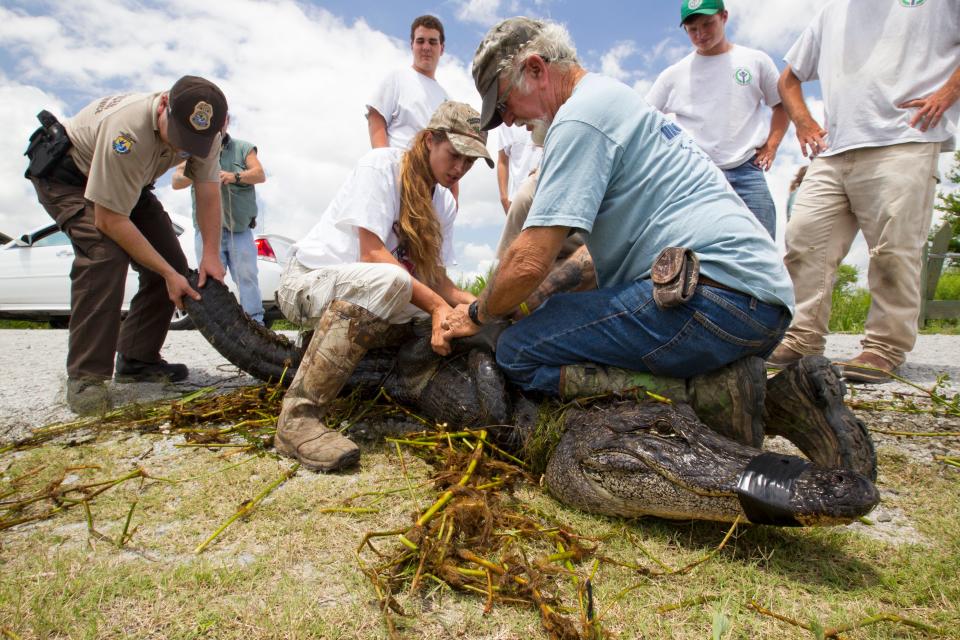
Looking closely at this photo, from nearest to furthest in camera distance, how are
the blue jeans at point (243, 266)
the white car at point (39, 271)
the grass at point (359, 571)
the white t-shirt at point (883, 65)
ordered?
the grass at point (359, 571) → the white t-shirt at point (883, 65) → the blue jeans at point (243, 266) → the white car at point (39, 271)

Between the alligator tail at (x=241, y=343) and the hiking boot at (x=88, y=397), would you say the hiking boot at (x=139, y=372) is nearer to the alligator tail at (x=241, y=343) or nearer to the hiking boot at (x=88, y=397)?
the hiking boot at (x=88, y=397)

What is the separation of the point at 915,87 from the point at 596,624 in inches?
144

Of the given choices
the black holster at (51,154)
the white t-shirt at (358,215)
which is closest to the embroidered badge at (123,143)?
the black holster at (51,154)

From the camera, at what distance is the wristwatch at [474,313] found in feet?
8.10

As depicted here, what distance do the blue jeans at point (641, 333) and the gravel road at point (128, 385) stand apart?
71.7 inches

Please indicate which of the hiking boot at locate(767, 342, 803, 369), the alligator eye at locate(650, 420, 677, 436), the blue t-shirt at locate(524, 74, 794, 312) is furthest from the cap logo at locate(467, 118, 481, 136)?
the hiking boot at locate(767, 342, 803, 369)

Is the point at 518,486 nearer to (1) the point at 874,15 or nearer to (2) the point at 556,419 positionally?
(2) the point at 556,419

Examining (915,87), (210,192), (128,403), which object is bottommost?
(128,403)

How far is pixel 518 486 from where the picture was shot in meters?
2.21

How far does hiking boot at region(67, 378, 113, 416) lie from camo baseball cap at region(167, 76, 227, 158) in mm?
1358

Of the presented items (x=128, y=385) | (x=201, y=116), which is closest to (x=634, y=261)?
(x=201, y=116)

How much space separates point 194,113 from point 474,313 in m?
1.92

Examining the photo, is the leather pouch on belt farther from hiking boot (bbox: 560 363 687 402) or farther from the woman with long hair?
the woman with long hair

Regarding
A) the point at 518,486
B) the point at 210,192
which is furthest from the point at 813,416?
the point at 210,192
